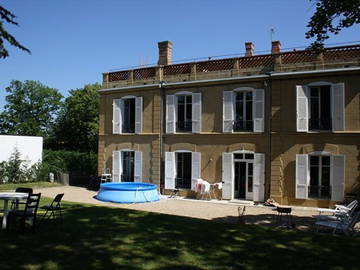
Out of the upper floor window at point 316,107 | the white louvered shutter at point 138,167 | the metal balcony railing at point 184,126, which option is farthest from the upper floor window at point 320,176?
the white louvered shutter at point 138,167

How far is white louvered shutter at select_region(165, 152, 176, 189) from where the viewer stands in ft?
58.4

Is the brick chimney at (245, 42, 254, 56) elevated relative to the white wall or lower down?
elevated

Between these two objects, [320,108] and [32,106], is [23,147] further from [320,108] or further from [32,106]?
[32,106]

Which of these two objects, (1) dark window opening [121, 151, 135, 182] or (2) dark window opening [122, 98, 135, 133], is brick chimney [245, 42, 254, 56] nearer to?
(2) dark window opening [122, 98, 135, 133]

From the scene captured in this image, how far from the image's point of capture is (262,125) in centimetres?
1572

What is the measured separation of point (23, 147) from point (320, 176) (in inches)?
681

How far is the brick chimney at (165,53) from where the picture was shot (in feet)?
63.9

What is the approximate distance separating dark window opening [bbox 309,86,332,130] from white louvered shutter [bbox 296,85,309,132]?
256 mm

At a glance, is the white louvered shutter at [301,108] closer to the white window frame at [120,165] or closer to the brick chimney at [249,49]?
the brick chimney at [249,49]

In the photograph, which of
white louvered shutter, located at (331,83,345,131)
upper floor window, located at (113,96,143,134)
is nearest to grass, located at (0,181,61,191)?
upper floor window, located at (113,96,143,134)

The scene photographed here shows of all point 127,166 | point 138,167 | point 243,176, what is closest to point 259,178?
point 243,176

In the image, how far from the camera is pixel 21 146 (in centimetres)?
2219

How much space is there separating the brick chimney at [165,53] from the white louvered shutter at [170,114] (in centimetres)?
241

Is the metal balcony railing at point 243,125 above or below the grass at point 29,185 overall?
above
